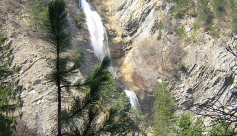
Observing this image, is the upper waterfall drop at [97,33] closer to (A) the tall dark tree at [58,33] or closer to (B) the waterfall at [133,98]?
(B) the waterfall at [133,98]

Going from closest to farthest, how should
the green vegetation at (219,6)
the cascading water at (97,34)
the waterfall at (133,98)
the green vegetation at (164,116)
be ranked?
1. the green vegetation at (164,116)
2. the waterfall at (133,98)
3. the cascading water at (97,34)
4. the green vegetation at (219,6)

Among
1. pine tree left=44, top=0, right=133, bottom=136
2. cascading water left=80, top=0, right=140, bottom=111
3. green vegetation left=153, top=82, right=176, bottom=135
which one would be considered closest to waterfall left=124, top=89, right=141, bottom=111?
cascading water left=80, top=0, right=140, bottom=111

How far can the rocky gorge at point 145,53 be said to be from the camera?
17.2 metres

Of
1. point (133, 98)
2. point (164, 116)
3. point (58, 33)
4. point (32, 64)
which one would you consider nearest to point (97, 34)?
point (133, 98)

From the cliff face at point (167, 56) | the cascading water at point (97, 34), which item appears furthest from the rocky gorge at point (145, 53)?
the cascading water at point (97, 34)

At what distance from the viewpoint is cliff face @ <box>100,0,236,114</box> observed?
2380 cm

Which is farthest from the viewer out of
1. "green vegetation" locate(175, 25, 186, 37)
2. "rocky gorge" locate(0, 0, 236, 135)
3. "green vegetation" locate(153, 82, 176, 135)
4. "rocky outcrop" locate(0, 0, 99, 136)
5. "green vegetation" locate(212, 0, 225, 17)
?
"green vegetation" locate(212, 0, 225, 17)

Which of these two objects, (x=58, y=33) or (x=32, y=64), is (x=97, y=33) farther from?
(x=58, y=33)

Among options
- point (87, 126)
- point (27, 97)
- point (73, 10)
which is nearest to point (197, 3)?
point (73, 10)

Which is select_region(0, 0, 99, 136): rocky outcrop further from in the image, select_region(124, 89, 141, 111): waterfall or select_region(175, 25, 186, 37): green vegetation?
select_region(175, 25, 186, 37): green vegetation

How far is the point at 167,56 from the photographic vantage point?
27016 millimetres

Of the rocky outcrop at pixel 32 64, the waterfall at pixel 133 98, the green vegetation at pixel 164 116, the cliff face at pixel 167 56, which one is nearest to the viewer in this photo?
the rocky outcrop at pixel 32 64

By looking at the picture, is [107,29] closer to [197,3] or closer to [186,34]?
[186,34]

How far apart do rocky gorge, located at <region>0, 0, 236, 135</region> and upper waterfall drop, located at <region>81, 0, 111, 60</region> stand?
94cm
